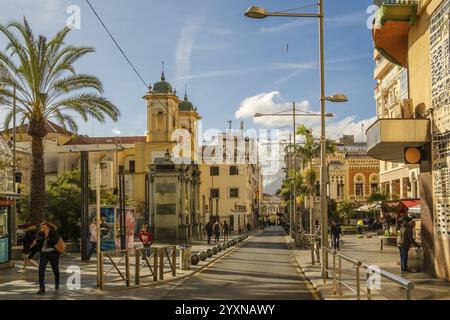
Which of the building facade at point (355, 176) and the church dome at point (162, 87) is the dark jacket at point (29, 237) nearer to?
the church dome at point (162, 87)

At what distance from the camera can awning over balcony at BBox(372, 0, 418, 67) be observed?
18562mm

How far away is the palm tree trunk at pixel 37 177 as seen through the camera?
26.0m

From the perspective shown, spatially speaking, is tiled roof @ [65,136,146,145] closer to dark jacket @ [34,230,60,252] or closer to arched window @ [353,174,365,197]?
arched window @ [353,174,365,197]

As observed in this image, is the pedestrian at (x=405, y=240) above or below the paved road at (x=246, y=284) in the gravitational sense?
above

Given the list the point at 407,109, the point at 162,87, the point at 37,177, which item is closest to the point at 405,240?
the point at 407,109

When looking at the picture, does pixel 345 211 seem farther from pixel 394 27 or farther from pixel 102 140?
pixel 394 27

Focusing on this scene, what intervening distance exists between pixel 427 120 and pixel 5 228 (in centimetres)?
1469

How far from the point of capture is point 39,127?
26.1 m

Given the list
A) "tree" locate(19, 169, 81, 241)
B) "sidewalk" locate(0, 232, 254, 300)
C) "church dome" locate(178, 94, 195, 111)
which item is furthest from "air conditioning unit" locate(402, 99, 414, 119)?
"church dome" locate(178, 94, 195, 111)

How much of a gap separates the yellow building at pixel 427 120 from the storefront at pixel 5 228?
1263 cm

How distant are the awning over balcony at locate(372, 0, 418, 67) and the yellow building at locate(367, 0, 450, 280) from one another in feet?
0.10

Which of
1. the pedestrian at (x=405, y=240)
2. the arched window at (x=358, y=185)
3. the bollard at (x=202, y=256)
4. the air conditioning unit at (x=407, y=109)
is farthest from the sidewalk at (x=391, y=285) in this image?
the arched window at (x=358, y=185)
